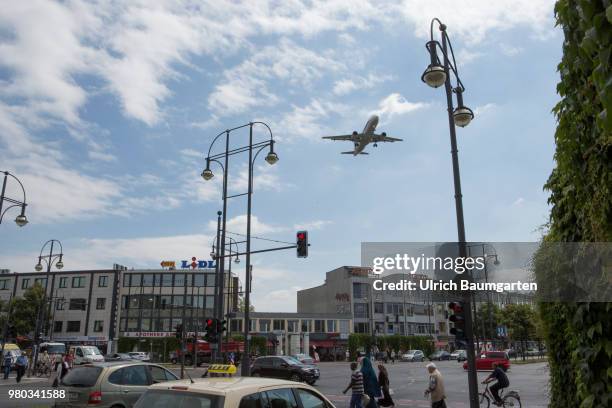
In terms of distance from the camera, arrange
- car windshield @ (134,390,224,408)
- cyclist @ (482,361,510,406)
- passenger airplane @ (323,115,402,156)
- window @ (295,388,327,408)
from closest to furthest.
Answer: car windshield @ (134,390,224,408) → window @ (295,388,327,408) → cyclist @ (482,361,510,406) → passenger airplane @ (323,115,402,156)

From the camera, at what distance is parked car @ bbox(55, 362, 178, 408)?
1079 centimetres

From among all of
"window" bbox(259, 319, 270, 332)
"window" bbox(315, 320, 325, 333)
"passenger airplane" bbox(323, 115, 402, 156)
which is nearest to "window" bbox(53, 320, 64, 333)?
"window" bbox(259, 319, 270, 332)

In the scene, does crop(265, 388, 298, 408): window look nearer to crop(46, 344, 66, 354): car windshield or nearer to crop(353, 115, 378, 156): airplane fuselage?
crop(353, 115, 378, 156): airplane fuselage

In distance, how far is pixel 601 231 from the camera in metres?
5.16

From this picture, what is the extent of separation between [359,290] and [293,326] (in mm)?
13877

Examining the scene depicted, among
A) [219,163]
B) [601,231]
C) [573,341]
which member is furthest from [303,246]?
[601,231]

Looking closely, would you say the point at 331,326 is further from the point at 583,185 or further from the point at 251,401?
the point at 583,185

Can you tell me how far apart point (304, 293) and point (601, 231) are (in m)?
102

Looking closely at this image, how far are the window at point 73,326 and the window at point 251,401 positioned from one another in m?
77.4

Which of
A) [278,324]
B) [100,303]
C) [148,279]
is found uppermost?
[148,279]

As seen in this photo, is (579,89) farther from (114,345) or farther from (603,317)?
(114,345)

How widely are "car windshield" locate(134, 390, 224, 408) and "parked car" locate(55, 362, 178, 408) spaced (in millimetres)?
5675

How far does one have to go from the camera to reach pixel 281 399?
6258mm

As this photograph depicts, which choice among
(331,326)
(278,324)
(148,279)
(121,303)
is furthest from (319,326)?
(121,303)
